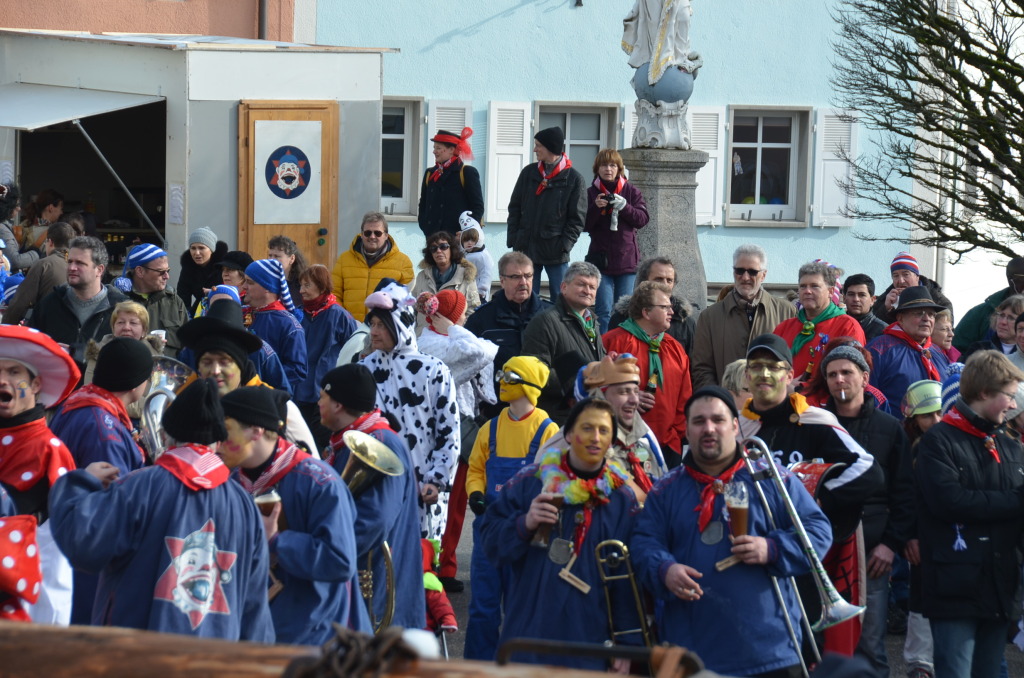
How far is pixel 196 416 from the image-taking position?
4340mm

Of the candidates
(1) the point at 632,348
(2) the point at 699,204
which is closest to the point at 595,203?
(1) the point at 632,348

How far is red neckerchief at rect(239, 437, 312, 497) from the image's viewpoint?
15.8ft

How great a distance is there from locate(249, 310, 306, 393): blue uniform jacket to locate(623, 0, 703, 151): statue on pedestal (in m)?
5.53

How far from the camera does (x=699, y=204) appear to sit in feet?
68.8

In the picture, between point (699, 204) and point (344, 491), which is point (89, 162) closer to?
point (699, 204)

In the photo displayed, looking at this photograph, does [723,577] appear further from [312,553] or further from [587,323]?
[587,323]

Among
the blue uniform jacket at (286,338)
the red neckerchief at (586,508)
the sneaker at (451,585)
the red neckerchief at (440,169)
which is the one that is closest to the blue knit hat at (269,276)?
the blue uniform jacket at (286,338)

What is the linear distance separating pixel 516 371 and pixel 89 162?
513 inches

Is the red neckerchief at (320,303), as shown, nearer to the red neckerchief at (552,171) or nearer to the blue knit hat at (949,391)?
the red neckerchief at (552,171)

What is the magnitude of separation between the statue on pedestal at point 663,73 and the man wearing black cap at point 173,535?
9497 millimetres

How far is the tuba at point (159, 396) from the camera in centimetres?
586

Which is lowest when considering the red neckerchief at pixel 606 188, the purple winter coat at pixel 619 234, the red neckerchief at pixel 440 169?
the purple winter coat at pixel 619 234

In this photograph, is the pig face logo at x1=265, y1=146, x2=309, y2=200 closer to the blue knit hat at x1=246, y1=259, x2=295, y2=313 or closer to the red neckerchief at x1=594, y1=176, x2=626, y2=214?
the red neckerchief at x1=594, y1=176, x2=626, y2=214

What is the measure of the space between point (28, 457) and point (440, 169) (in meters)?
8.95
